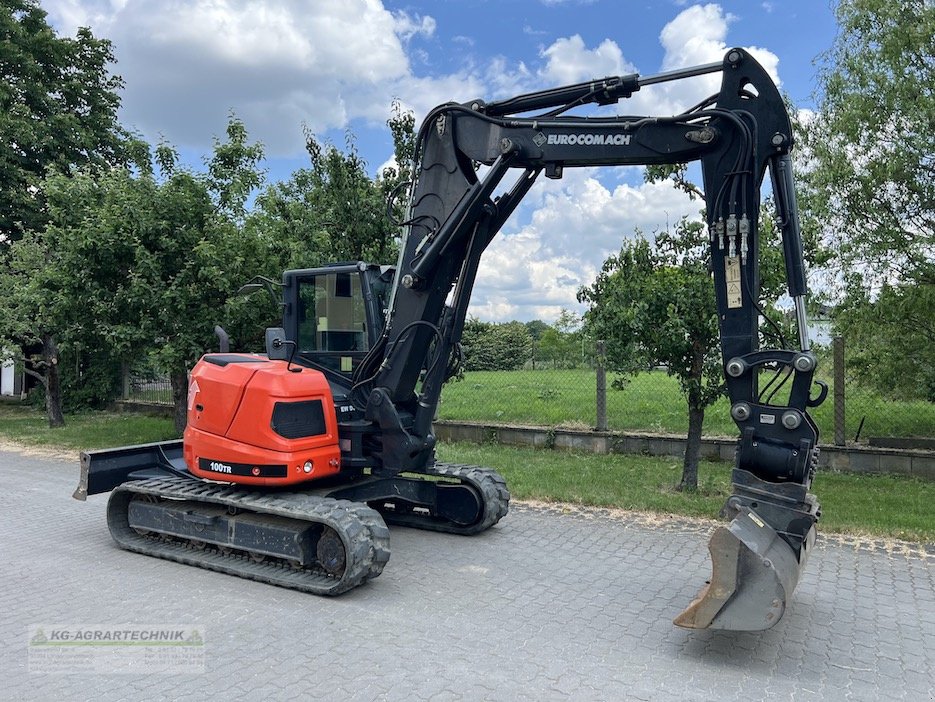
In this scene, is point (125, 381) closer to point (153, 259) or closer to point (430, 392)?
point (153, 259)

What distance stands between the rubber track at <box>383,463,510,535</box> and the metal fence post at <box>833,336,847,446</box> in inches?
220

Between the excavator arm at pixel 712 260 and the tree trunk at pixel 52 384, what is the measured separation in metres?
13.1

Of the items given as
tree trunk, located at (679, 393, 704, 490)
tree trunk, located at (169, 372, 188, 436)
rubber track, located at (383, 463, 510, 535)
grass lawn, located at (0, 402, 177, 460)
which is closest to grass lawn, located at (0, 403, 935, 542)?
tree trunk, located at (679, 393, 704, 490)

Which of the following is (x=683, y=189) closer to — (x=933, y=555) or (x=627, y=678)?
(x=933, y=555)

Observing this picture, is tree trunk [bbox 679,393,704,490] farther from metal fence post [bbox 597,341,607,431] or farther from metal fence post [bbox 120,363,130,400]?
metal fence post [bbox 120,363,130,400]

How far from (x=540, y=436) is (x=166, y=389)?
10.3 metres

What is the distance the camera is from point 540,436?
12.2 meters

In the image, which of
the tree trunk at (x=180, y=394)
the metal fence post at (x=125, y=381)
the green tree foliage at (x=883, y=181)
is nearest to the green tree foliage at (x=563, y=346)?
the green tree foliage at (x=883, y=181)

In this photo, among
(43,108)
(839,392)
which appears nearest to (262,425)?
(839,392)

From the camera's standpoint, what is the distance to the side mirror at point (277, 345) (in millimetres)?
6816

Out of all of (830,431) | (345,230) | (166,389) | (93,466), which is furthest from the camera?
(166,389)

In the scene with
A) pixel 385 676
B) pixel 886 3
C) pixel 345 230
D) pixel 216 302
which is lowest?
pixel 385 676

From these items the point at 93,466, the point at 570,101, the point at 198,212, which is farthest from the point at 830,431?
the point at 198,212

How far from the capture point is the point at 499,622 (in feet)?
16.5
